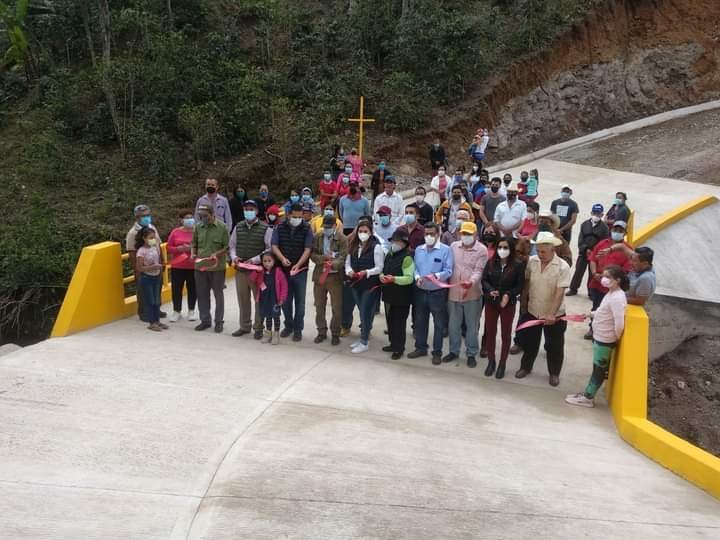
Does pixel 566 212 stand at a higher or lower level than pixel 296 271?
higher

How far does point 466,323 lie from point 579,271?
10.9ft

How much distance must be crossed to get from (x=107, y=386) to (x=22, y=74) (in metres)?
23.0

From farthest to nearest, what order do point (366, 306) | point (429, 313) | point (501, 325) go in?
point (366, 306)
point (429, 313)
point (501, 325)

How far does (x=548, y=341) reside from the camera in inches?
317

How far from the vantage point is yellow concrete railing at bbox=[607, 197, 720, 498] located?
5.98m

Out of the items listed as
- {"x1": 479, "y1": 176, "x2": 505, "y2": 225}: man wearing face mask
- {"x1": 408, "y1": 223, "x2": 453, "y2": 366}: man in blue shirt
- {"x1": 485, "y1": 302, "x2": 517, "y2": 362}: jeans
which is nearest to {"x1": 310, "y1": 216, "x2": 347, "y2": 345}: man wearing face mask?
{"x1": 408, "y1": 223, "x2": 453, "y2": 366}: man in blue shirt

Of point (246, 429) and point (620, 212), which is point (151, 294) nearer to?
point (246, 429)

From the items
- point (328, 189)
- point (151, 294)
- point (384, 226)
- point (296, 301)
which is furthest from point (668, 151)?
point (151, 294)

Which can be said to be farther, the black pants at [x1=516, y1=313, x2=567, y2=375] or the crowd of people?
the black pants at [x1=516, y1=313, x2=567, y2=375]

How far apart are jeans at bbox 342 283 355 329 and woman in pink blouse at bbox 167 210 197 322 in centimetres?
209

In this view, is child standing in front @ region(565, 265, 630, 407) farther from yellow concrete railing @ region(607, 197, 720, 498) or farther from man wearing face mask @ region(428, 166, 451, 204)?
man wearing face mask @ region(428, 166, 451, 204)

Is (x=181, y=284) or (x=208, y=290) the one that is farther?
(x=181, y=284)

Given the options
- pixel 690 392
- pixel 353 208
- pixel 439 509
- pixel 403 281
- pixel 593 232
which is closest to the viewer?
pixel 439 509

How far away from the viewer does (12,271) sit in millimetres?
15172
